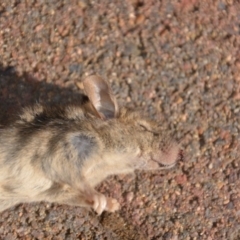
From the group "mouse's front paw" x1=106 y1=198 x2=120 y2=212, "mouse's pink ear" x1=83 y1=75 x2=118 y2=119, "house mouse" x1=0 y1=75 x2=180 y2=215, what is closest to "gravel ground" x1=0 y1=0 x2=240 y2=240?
"mouse's front paw" x1=106 y1=198 x2=120 y2=212

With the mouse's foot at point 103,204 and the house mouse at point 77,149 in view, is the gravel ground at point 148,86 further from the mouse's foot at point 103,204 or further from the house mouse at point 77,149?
the house mouse at point 77,149

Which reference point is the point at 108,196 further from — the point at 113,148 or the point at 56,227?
the point at 113,148

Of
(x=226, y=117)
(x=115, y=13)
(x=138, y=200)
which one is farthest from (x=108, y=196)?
(x=115, y=13)

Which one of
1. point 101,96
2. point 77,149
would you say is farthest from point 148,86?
point 77,149

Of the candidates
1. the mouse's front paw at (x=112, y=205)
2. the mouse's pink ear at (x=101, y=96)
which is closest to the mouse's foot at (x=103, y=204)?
the mouse's front paw at (x=112, y=205)

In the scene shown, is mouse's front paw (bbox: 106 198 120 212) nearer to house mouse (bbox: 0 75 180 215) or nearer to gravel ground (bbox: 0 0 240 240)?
gravel ground (bbox: 0 0 240 240)
